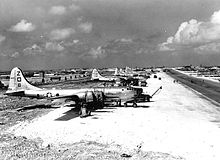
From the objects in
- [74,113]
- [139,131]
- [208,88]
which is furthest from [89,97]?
[208,88]

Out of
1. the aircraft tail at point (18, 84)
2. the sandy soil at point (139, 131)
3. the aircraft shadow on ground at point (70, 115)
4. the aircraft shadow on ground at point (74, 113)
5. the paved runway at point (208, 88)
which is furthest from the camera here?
the paved runway at point (208, 88)

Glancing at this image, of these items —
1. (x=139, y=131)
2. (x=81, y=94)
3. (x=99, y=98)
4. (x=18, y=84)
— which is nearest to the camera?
(x=139, y=131)

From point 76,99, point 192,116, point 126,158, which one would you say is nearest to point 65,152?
point 126,158

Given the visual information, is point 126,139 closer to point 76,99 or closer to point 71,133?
point 71,133

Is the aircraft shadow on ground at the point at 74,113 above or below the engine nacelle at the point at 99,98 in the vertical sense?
below

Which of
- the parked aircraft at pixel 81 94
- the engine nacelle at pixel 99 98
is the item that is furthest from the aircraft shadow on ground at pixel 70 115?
the engine nacelle at pixel 99 98

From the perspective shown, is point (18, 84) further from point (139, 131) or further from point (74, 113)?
point (139, 131)

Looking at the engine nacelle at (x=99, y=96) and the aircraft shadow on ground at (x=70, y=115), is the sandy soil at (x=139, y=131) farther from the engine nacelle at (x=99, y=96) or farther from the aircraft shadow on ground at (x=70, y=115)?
the engine nacelle at (x=99, y=96)

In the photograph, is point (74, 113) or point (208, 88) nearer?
point (74, 113)
